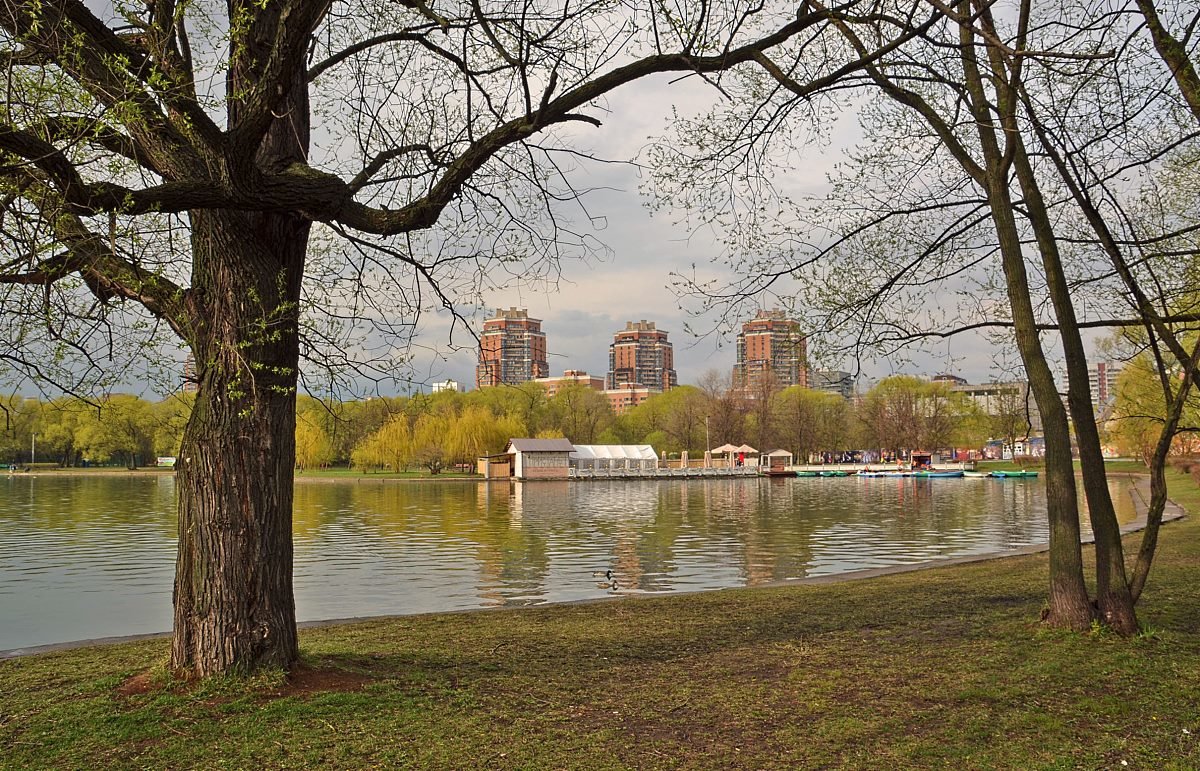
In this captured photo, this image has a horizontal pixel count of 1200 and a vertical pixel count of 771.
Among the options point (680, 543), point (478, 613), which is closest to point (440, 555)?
point (680, 543)

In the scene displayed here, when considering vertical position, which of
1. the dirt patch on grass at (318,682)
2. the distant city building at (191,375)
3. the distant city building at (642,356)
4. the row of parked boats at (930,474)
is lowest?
the row of parked boats at (930,474)

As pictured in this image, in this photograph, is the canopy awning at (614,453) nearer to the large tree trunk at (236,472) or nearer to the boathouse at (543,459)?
the boathouse at (543,459)

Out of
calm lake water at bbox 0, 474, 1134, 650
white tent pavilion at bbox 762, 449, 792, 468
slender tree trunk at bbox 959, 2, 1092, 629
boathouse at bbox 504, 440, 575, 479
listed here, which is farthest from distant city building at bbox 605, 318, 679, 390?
slender tree trunk at bbox 959, 2, 1092, 629

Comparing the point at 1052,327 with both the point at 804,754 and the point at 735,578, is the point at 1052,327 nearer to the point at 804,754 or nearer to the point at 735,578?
the point at 804,754

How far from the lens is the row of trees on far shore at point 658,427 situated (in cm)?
7669

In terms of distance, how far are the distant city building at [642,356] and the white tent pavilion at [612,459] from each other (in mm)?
105438

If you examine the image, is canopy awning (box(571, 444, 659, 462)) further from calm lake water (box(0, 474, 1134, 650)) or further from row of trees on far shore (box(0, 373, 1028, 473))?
calm lake water (box(0, 474, 1134, 650))

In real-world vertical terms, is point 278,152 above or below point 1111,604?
above

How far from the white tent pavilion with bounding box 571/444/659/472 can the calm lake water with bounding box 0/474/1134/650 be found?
3084 cm

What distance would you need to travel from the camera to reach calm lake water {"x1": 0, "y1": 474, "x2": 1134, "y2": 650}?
563 inches

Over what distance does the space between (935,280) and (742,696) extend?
5639 millimetres

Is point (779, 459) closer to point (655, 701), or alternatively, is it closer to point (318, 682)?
point (655, 701)

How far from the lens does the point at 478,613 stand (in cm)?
1062

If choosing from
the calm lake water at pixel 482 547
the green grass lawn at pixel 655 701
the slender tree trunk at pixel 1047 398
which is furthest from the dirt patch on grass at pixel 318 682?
the calm lake water at pixel 482 547
